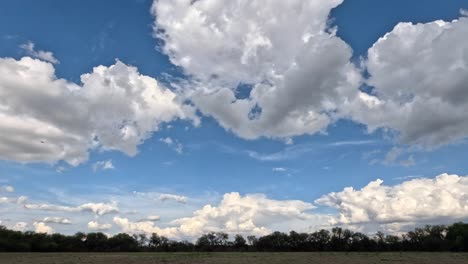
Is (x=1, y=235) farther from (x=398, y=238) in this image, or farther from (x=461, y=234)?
(x=461, y=234)

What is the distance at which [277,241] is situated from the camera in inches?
7279

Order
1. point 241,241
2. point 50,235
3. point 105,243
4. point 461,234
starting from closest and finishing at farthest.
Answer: point 461,234 < point 50,235 < point 105,243 < point 241,241

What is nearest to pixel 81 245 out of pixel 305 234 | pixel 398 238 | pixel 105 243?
pixel 105 243

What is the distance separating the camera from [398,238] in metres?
166

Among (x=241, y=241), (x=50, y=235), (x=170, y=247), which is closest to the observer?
(x=50, y=235)

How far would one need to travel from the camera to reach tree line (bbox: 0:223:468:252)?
145 metres

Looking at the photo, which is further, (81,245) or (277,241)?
(277,241)

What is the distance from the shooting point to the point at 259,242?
185 m

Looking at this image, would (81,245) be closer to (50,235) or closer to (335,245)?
(50,235)

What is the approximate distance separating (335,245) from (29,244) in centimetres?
11078

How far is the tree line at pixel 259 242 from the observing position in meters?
145
